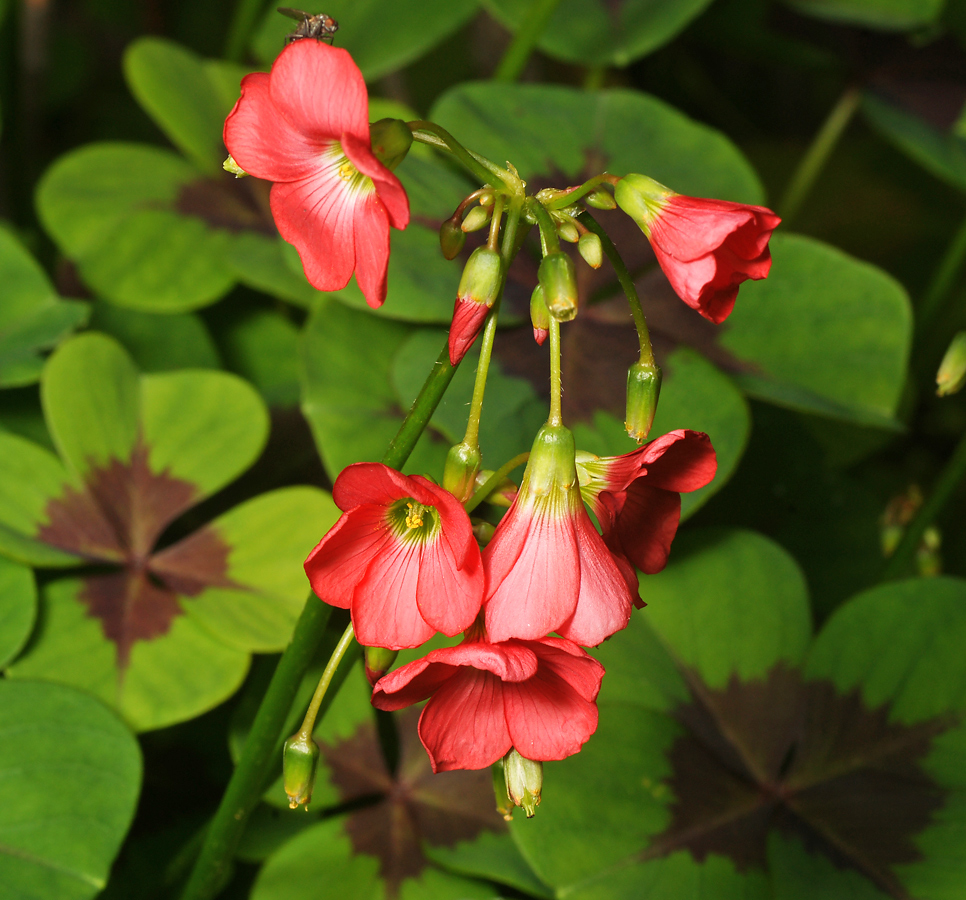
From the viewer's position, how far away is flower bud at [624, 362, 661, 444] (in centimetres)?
60

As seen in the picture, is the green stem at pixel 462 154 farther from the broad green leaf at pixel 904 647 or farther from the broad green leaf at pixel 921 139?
the broad green leaf at pixel 921 139

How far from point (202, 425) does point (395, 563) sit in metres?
0.66

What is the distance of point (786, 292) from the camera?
4.13ft

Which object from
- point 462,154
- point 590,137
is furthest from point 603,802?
point 590,137

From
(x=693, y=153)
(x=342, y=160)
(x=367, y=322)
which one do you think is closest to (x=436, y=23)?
(x=693, y=153)

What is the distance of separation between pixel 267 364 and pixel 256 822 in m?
0.71

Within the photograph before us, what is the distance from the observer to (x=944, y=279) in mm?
1514

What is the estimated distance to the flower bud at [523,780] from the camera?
62cm

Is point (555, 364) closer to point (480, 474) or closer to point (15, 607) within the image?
point (480, 474)

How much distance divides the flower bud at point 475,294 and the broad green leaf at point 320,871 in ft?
2.36

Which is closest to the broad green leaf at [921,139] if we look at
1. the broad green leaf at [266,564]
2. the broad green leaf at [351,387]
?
the broad green leaf at [351,387]

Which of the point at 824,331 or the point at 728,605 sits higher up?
the point at 824,331

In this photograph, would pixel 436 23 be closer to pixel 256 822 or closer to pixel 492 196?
pixel 492 196

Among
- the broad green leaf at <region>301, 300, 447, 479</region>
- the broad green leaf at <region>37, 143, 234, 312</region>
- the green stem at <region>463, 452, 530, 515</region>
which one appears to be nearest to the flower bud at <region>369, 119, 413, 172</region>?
the green stem at <region>463, 452, 530, 515</region>
